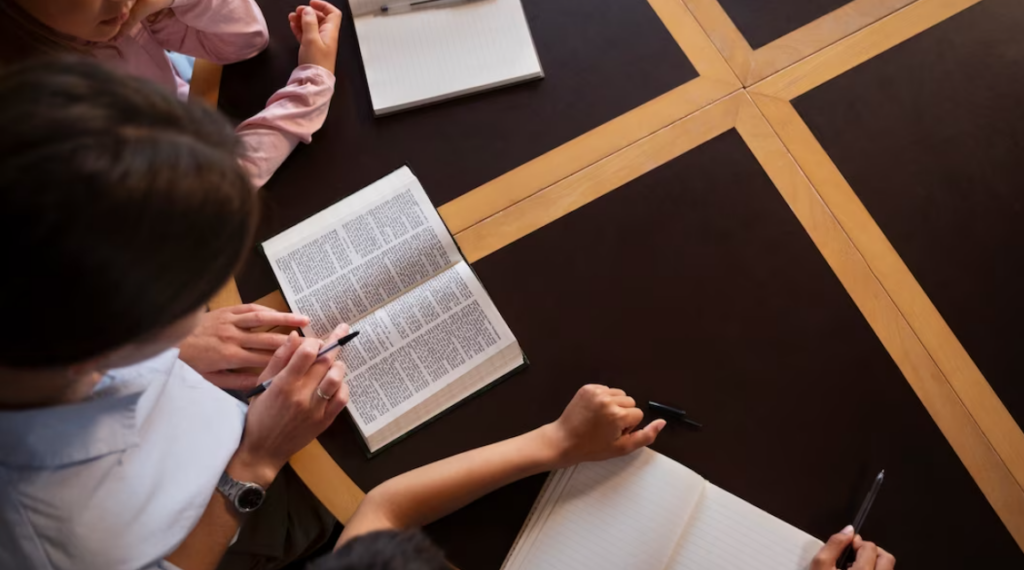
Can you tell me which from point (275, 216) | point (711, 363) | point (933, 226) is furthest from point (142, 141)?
point (933, 226)

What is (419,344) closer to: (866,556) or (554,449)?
(554,449)

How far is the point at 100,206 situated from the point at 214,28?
56cm

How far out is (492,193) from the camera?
0.97 meters

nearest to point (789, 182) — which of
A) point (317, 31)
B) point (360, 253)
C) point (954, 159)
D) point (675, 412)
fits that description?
point (954, 159)

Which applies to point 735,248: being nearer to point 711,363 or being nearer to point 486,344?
point 711,363

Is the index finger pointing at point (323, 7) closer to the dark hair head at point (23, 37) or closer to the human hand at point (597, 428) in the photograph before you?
the dark hair head at point (23, 37)

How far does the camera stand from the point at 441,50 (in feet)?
3.34

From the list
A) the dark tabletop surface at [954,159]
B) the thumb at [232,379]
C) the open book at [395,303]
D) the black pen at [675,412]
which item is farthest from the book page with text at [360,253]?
the dark tabletop surface at [954,159]

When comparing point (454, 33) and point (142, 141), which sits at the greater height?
point (454, 33)

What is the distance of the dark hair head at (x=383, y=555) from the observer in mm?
516

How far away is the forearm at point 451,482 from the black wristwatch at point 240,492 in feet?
0.41

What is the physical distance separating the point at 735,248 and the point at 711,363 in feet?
0.53

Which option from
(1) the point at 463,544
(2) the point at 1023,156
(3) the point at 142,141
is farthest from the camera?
(2) the point at 1023,156

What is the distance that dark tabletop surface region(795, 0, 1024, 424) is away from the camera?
90 cm
